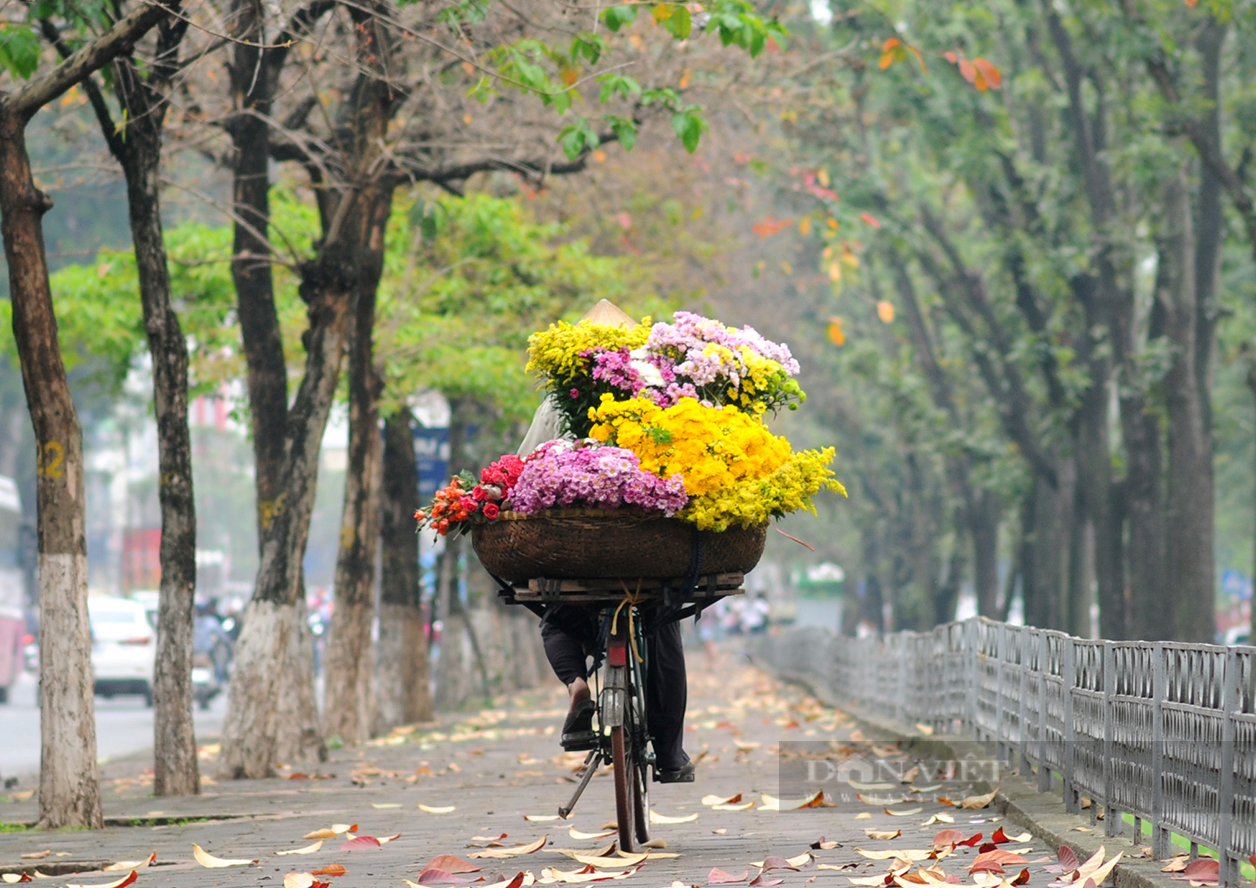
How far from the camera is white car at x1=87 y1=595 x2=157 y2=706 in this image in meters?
28.7

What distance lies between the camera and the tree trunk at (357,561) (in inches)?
622

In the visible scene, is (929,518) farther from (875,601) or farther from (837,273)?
(837,273)

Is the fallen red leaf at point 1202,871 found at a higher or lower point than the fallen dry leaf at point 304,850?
higher

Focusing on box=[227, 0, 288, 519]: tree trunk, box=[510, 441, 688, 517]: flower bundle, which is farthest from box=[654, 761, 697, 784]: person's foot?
box=[227, 0, 288, 519]: tree trunk

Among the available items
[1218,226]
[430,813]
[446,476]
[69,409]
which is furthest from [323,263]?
[1218,226]

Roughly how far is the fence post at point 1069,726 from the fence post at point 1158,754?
160 cm

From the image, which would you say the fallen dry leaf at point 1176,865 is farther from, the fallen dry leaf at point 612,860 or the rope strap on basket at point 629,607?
the rope strap on basket at point 629,607

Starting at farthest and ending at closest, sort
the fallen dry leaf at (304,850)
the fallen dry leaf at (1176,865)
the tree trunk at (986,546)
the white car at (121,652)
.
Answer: the tree trunk at (986,546)
the white car at (121,652)
the fallen dry leaf at (304,850)
the fallen dry leaf at (1176,865)

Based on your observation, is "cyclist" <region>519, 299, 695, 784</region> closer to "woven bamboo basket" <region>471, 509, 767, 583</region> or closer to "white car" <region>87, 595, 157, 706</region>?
"woven bamboo basket" <region>471, 509, 767, 583</region>

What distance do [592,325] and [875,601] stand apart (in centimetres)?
4568

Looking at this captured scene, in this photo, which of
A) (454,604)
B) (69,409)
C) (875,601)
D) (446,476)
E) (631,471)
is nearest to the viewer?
(631,471)

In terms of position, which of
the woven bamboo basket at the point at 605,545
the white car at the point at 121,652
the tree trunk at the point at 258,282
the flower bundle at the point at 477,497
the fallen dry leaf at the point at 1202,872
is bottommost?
the white car at the point at 121,652

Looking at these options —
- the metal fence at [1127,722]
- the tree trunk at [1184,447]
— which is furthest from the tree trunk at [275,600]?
the tree trunk at [1184,447]

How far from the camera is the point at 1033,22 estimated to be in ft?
76.9
